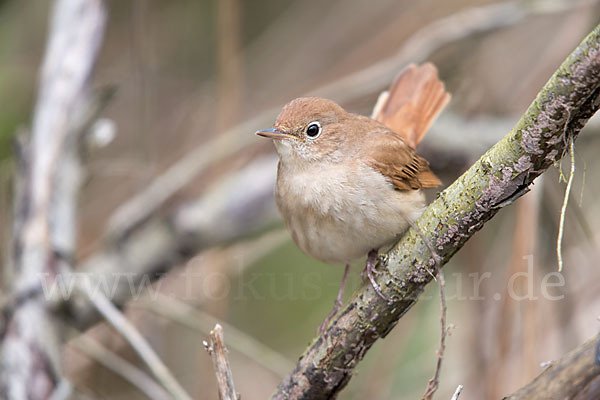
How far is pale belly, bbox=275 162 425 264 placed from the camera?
2.50 metres

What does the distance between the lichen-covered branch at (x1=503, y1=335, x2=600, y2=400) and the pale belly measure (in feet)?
3.01

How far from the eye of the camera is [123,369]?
123 inches

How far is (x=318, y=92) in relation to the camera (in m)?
4.09

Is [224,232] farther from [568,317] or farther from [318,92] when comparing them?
[568,317]

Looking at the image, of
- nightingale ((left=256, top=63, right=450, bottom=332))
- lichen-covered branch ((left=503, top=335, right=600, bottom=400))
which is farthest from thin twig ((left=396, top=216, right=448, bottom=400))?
nightingale ((left=256, top=63, right=450, bottom=332))

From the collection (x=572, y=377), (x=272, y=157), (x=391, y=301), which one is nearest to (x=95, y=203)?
(x=272, y=157)

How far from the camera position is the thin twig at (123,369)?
9.75 ft

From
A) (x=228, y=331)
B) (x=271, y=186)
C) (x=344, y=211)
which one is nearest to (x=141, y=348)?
(x=228, y=331)

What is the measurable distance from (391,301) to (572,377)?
63 centimetres

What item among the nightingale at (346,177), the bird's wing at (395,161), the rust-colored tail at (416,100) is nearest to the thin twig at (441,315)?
the nightingale at (346,177)

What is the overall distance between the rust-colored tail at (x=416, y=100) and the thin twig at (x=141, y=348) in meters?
1.55

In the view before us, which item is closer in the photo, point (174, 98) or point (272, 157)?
point (272, 157)

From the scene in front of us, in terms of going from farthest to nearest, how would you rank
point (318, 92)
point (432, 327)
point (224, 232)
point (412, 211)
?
point (432, 327) < point (318, 92) < point (224, 232) < point (412, 211)

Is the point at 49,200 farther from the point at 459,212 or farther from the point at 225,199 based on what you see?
the point at 459,212
